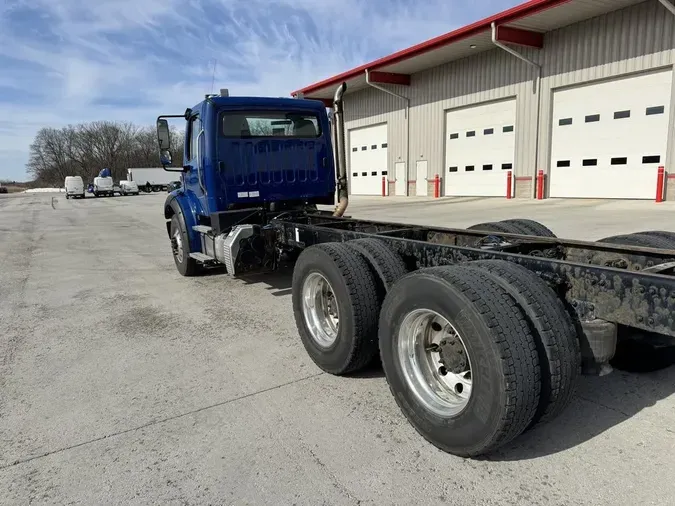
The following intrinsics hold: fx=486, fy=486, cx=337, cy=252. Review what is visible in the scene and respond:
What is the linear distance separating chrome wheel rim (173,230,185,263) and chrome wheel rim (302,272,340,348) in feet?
12.7

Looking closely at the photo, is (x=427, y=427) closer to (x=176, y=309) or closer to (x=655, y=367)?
(x=655, y=367)

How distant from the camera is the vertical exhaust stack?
5.69 m

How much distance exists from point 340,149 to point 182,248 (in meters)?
2.92

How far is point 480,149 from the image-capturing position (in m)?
22.0

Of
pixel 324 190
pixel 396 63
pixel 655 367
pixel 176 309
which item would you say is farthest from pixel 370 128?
pixel 655 367

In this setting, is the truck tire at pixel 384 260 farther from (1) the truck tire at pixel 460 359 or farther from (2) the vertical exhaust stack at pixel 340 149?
(2) the vertical exhaust stack at pixel 340 149

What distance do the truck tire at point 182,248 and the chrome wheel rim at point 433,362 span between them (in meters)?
4.91

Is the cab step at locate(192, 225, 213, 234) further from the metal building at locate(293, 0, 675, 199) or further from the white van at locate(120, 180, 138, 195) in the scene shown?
the white van at locate(120, 180, 138, 195)

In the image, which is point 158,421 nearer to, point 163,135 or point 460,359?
point 460,359

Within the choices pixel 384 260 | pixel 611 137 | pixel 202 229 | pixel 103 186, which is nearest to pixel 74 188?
pixel 103 186

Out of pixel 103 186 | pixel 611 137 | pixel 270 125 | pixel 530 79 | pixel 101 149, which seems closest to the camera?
pixel 270 125

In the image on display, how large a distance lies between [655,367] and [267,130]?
514 cm

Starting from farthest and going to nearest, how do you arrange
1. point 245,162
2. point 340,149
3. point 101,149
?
1. point 101,149
2. point 245,162
3. point 340,149

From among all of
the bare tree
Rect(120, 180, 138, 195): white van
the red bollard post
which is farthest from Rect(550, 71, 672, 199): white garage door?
the bare tree
